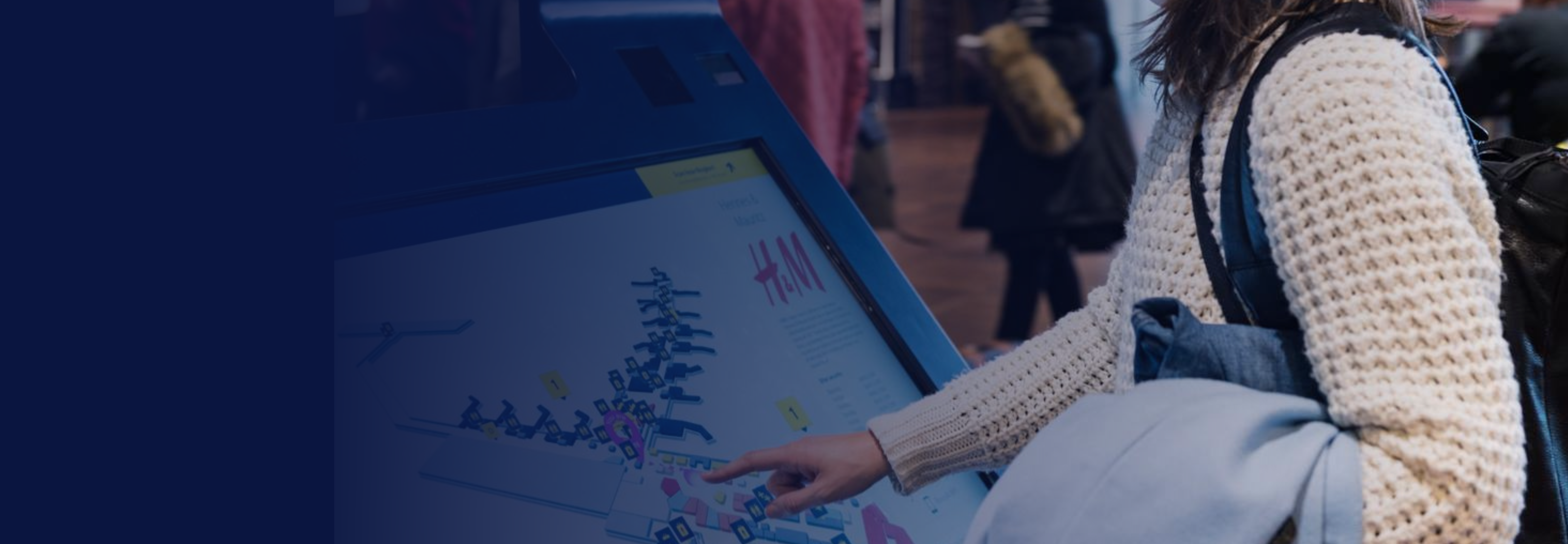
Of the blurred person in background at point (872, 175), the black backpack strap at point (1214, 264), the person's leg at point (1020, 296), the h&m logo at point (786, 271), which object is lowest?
the person's leg at point (1020, 296)

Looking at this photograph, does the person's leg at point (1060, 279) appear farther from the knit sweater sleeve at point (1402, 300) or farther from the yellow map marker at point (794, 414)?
the knit sweater sleeve at point (1402, 300)

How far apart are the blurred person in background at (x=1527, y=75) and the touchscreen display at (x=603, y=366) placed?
1.82 metres

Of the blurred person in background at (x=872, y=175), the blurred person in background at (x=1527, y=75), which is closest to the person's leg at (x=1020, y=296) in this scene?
the blurred person in background at (x=872, y=175)

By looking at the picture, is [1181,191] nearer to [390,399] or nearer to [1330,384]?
[1330,384]

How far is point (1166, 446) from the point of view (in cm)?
88

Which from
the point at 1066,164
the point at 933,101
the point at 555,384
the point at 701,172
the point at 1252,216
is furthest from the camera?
the point at 933,101

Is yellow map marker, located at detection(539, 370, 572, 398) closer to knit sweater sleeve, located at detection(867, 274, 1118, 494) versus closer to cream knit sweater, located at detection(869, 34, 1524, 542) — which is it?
knit sweater sleeve, located at detection(867, 274, 1118, 494)

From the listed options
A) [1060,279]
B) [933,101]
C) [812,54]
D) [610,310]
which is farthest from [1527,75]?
[933,101]

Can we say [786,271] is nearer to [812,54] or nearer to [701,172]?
[701,172]

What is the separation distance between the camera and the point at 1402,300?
837 millimetres

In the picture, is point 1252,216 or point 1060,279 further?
point 1060,279

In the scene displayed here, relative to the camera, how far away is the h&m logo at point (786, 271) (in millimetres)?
1286

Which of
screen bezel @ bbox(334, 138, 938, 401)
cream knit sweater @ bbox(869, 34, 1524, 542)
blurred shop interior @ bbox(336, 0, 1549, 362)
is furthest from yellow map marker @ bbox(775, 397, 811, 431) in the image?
cream knit sweater @ bbox(869, 34, 1524, 542)

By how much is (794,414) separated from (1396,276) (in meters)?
0.54
